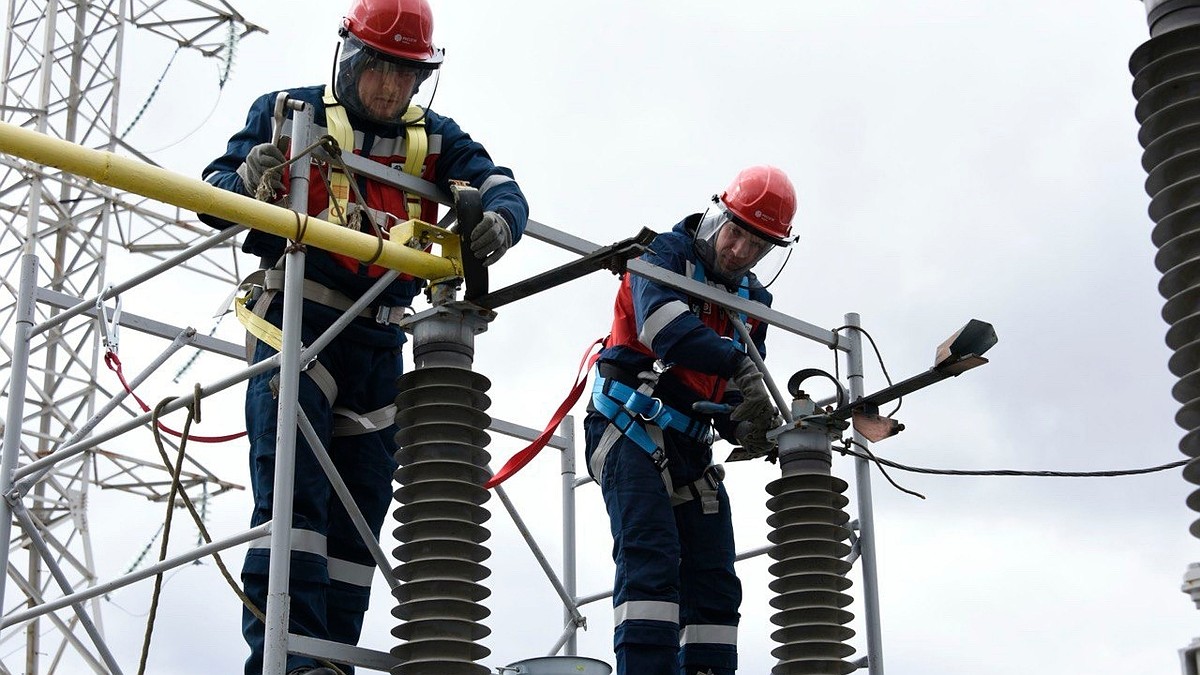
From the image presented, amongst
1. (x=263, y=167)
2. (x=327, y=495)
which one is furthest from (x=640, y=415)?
(x=263, y=167)

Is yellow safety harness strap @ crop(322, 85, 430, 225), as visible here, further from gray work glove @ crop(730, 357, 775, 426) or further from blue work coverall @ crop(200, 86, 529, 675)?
gray work glove @ crop(730, 357, 775, 426)

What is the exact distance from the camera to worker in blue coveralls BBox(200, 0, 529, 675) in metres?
6.91

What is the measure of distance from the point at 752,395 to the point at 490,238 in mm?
1808

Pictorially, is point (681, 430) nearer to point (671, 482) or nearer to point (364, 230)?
point (671, 482)

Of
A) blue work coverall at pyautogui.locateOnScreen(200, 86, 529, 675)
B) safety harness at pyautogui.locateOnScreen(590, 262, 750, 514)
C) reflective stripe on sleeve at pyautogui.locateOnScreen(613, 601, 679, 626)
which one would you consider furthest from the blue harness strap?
blue work coverall at pyautogui.locateOnScreen(200, 86, 529, 675)

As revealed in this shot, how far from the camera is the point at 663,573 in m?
7.59

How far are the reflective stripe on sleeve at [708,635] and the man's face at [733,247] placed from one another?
1.78 meters

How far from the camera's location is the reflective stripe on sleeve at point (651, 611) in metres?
7.46

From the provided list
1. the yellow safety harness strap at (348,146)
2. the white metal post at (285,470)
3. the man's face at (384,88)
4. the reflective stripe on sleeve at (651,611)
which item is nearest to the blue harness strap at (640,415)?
the reflective stripe on sleeve at (651,611)

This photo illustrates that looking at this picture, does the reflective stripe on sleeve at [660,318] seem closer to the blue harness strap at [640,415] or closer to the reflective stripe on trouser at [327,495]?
the blue harness strap at [640,415]

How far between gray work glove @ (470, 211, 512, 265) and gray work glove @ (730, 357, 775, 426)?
1.59 m

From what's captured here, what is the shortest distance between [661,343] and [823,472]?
3.25 ft

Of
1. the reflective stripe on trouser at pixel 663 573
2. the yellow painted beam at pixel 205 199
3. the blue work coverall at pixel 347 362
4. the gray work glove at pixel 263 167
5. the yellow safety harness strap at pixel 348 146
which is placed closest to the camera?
the yellow painted beam at pixel 205 199

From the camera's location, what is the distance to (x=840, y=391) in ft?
27.0
